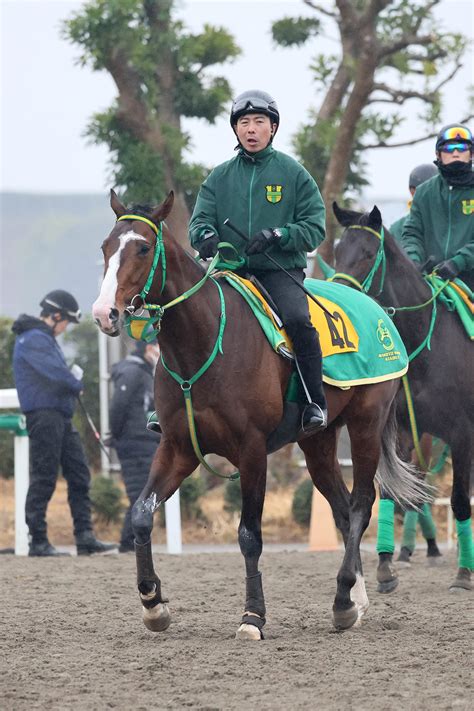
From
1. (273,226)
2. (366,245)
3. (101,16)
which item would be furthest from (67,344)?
(273,226)

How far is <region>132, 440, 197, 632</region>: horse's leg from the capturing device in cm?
653

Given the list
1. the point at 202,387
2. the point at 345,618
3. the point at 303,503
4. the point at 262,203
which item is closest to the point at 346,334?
the point at 262,203

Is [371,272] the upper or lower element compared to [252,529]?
upper

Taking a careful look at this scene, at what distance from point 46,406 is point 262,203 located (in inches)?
208

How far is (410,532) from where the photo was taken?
10.9 m

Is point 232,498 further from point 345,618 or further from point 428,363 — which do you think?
point 345,618

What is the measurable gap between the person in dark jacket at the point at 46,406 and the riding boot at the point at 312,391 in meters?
5.17

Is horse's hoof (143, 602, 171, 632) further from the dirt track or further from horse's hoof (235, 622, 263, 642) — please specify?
horse's hoof (235, 622, 263, 642)

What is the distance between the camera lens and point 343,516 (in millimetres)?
7719

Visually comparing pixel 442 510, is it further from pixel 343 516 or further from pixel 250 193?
pixel 250 193

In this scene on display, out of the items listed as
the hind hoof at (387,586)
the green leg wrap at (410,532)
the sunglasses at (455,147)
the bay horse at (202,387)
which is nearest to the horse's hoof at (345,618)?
the bay horse at (202,387)

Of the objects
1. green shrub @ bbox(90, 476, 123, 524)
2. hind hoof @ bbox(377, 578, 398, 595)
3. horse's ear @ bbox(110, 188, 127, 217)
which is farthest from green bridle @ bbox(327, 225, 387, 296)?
green shrub @ bbox(90, 476, 123, 524)

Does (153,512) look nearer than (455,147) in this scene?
Yes

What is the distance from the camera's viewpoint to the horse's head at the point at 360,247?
8.73m
